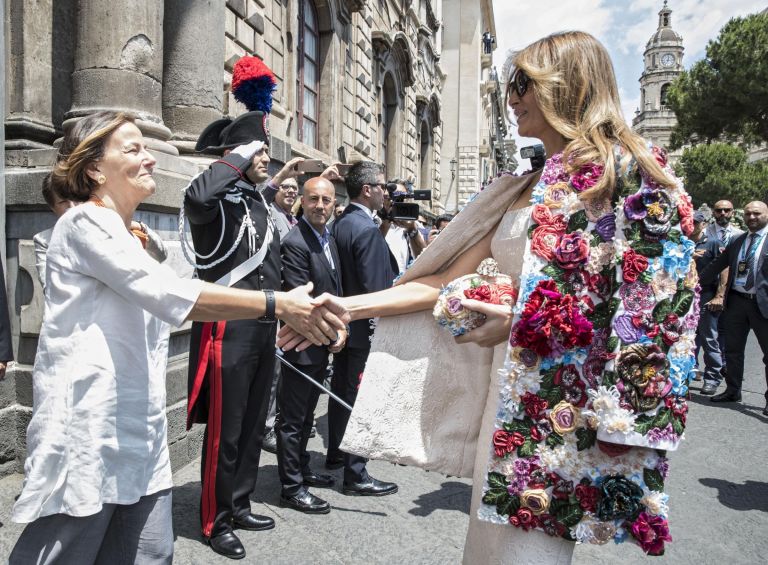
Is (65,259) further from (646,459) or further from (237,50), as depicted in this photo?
(237,50)

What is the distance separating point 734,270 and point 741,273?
0.32ft

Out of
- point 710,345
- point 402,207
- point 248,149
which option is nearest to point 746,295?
point 710,345

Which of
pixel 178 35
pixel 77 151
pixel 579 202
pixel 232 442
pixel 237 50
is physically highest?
pixel 237 50

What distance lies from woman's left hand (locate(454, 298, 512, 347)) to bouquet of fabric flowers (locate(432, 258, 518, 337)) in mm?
16

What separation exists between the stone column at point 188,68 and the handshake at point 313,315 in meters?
3.75

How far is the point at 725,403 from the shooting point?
23.7ft

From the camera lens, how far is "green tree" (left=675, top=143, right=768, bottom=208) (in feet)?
160

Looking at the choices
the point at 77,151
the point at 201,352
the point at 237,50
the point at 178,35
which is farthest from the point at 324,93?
the point at 77,151

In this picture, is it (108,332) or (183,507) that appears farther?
(183,507)

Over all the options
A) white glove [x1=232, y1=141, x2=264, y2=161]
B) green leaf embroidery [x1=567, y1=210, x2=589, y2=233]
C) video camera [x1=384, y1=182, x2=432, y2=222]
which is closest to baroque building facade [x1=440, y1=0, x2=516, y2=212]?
video camera [x1=384, y1=182, x2=432, y2=222]

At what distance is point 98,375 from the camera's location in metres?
1.81

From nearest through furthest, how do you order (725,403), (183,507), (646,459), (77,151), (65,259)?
(646,459)
(65,259)
(77,151)
(183,507)
(725,403)

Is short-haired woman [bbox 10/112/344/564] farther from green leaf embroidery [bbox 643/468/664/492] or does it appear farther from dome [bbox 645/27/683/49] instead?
dome [bbox 645/27/683/49]

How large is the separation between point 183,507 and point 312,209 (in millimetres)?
2130
